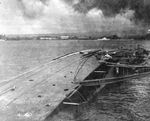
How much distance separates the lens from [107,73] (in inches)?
1758

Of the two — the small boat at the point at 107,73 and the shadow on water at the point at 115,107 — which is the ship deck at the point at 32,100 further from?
the small boat at the point at 107,73

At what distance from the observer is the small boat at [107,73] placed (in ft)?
100

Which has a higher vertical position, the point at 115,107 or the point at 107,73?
the point at 107,73

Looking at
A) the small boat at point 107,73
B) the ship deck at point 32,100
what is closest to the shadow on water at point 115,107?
the small boat at point 107,73

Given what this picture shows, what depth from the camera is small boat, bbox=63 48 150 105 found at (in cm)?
3056

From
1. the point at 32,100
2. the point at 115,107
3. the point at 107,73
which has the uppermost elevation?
the point at 107,73

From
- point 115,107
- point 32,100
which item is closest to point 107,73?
point 115,107

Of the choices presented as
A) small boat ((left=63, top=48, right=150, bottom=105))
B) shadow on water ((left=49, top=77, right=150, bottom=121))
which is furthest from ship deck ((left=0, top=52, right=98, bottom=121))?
small boat ((left=63, top=48, right=150, bottom=105))

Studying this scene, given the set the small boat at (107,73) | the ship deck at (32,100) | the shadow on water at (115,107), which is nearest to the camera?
the shadow on water at (115,107)

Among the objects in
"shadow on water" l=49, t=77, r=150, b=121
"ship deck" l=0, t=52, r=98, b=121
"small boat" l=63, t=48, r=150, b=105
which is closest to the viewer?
"shadow on water" l=49, t=77, r=150, b=121

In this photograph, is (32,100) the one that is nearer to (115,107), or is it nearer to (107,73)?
(115,107)

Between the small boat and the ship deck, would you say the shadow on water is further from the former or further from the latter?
the ship deck

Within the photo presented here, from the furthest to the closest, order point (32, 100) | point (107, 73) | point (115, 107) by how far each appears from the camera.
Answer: point (107, 73), point (32, 100), point (115, 107)

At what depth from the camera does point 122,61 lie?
55406mm
